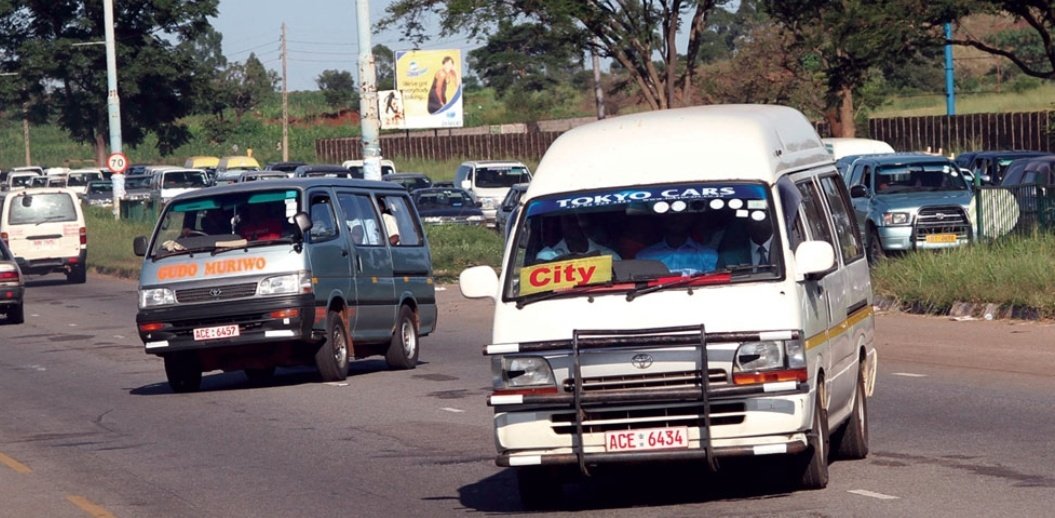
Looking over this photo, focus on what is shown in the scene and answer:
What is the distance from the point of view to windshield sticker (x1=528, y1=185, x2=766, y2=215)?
29.8 feet

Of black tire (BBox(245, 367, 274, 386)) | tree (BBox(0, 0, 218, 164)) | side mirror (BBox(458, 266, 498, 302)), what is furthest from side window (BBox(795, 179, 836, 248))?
tree (BBox(0, 0, 218, 164))

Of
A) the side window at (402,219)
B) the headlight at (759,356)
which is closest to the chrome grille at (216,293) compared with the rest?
the side window at (402,219)

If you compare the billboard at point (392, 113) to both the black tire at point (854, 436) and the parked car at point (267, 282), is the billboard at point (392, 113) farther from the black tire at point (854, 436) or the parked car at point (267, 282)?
the black tire at point (854, 436)

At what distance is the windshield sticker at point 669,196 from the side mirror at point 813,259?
21.0 inches

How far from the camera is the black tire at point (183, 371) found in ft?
52.9

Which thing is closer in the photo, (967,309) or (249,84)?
(967,309)

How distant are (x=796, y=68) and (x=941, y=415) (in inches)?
1904

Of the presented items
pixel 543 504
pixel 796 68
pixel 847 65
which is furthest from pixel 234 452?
pixel 796 68

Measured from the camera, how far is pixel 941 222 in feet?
84.8

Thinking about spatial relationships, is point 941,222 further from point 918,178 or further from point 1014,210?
point 1014,210

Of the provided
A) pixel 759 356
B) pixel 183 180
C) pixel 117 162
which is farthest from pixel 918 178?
pixel 183 180

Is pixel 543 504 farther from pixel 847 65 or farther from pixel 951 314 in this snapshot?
pixel 847 65

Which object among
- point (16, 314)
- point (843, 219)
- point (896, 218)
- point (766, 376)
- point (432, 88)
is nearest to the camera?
point (766, 376)

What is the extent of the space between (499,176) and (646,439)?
38133 millimetres
